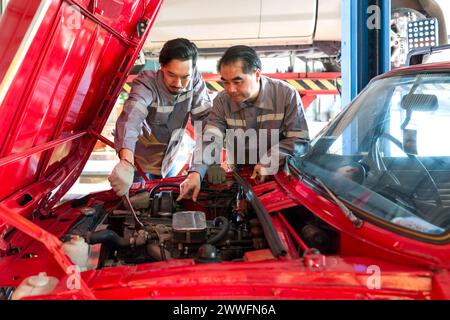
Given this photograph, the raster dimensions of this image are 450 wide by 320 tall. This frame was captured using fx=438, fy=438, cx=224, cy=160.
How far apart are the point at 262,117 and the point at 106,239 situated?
128 cm

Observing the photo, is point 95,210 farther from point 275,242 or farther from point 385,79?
point 385,79

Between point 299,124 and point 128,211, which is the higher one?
point 299,124

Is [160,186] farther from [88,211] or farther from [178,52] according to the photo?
[178,52]

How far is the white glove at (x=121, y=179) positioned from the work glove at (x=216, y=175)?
0.47 metres

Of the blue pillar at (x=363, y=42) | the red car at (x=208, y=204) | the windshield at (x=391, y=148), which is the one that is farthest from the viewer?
the blue pillar at (x=363, y=42)

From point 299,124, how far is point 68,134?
132 centimetres

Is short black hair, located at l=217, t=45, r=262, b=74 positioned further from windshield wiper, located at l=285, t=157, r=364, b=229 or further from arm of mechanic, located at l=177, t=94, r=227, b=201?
windshield wiper, located at l=285, t=157, r=364, b=229

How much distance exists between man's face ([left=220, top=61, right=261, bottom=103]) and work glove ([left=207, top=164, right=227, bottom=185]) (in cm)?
44

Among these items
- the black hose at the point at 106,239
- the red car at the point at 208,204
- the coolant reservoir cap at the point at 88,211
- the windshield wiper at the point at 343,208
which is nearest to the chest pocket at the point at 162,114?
the red car at the point at 208,204

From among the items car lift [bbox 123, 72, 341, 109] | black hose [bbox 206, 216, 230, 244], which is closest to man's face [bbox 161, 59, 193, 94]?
black hose [bbox 206, 216, 230, 244]

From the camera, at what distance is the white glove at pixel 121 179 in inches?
86.3

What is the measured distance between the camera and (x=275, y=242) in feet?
5.03

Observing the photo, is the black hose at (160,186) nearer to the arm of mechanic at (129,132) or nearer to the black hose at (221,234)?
A: the arm of mechanic at (129,132)
